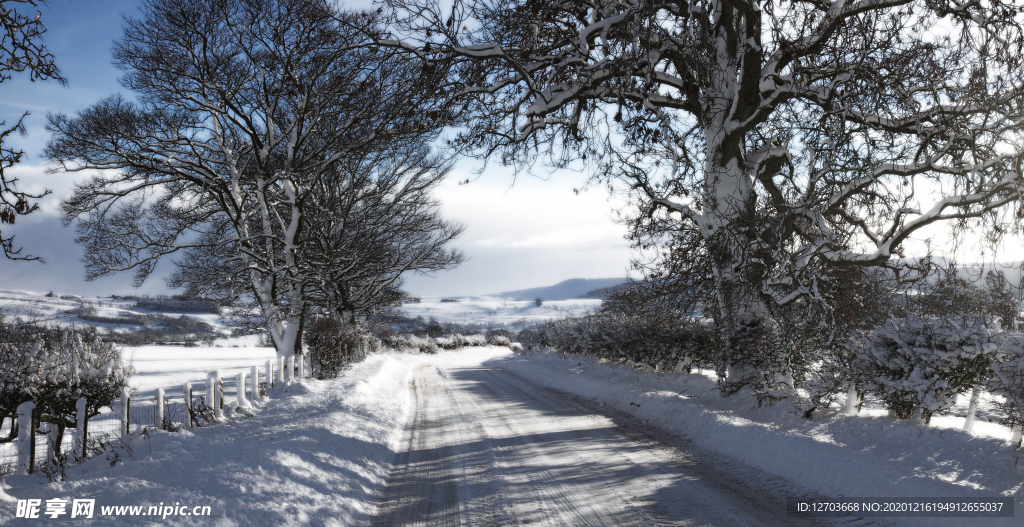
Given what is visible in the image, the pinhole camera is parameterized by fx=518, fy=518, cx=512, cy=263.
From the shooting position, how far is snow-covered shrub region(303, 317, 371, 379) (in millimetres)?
16672

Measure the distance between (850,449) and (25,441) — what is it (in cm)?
935

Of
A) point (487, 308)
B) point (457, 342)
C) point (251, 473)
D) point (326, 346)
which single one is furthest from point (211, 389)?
point (487, 308)

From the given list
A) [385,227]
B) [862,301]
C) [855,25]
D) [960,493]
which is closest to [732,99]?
[855,25]

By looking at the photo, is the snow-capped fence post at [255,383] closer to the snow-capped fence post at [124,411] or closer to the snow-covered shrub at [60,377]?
the snow-covered shrub at [60,377]

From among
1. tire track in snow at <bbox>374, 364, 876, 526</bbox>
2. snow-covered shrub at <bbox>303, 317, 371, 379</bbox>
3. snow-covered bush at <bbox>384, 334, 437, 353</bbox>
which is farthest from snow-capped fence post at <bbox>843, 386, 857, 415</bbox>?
snow-covered bush at <bbox>384, 334, 437, 353</bbox>

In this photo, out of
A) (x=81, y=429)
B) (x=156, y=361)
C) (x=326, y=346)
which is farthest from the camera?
(x=156, y=361)

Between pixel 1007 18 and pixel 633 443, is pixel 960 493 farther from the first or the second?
pixel 1007 18

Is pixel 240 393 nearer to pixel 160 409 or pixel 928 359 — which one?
pixel 160 409

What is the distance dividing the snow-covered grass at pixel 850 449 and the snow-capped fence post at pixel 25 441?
8.18 m

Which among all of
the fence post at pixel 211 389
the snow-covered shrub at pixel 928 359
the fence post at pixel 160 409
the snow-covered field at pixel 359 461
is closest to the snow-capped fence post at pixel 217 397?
the fence post at pixel 211 389

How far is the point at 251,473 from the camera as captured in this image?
532 cm

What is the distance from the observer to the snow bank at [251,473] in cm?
450

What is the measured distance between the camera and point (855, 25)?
8023 millimetres

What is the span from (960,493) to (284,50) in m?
14.1
